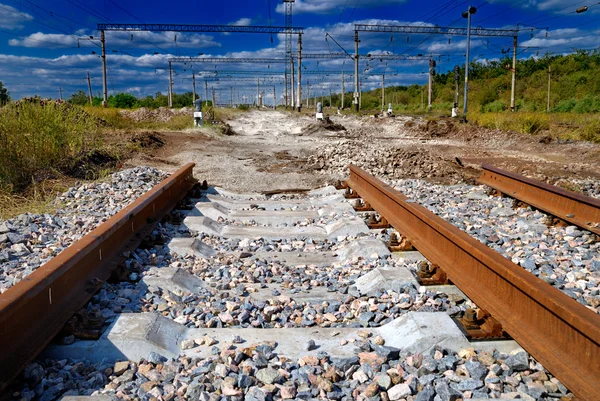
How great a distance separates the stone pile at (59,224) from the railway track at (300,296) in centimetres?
54

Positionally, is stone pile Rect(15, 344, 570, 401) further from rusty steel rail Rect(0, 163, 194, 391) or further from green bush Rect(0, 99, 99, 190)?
green bush Rect(0, 99, 99, 190)

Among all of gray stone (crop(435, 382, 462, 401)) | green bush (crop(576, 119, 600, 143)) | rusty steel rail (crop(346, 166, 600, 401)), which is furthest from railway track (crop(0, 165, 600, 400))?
green bush (crop(576, 119, 600, 143))

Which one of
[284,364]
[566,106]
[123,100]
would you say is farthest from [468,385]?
[123,100]

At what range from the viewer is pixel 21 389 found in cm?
235

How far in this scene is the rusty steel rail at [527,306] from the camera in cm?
229

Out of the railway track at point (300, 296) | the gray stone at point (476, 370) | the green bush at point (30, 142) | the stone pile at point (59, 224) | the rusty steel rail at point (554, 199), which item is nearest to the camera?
the gray stone at point (476, 370)

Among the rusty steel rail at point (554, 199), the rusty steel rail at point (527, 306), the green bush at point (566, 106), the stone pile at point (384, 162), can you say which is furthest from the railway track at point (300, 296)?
the green bush at point (566, 106)

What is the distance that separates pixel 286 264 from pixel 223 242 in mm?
969

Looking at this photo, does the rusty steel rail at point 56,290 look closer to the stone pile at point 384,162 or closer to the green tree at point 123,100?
the stone pile at point 384,162

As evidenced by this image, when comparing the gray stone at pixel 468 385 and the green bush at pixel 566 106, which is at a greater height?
the green bush at pixel 566 106

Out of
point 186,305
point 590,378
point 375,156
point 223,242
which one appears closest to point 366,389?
point 590,378

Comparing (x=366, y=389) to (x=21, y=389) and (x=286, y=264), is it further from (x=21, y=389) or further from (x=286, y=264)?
(x=286, y=264)

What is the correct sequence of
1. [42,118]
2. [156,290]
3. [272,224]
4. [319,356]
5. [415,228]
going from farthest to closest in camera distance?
[42,118]
[272,224]
[415,228]
[156,290]
[319,356]

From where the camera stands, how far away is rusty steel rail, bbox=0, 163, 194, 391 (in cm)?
245
